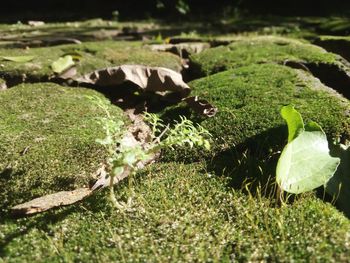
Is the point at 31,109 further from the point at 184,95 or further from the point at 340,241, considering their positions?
the point at 340,241

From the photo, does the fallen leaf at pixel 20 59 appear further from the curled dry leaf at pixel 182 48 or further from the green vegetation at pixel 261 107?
the green vegetation at pixel 261 107

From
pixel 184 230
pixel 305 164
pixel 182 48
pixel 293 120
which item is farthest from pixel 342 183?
pixel 182 48

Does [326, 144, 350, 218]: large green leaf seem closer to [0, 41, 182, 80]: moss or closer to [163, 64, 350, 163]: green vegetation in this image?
[163, 64, 350, 163]: green vegetation

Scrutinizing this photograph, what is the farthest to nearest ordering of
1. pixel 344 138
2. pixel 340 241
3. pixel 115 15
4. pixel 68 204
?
pixel 115 15 → pixel 344 138 → pixel 68 204 → pixel 340 241

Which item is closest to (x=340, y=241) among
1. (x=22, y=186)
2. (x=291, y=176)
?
(x=291, y=176)

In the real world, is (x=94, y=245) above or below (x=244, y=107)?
below

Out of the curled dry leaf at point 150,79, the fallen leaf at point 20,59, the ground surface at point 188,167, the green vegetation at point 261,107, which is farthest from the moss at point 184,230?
the fallen leaf at point 20,59

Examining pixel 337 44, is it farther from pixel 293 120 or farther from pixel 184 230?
pixel 184 230
